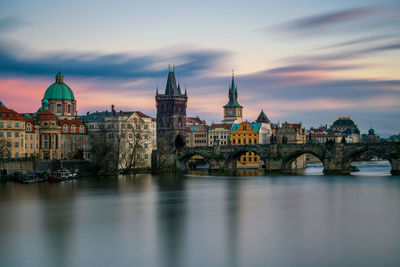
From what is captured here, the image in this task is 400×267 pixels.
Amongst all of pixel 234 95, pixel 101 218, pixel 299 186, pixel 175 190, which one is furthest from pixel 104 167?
pixel 234 95

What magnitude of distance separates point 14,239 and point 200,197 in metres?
24.8

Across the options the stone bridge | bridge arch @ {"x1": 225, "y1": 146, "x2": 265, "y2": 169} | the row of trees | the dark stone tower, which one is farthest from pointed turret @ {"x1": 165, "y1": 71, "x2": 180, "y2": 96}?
bridge arch @ {"x1": 225, "y1": 146, "x2": 265, "y2": 169}

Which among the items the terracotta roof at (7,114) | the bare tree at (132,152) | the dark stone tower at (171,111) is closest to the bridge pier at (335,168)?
the bare tree at (132,152)

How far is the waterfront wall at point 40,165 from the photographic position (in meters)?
78.8

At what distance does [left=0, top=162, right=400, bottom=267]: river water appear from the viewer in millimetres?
30812

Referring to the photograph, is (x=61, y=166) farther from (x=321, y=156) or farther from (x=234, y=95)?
(x=234, y=95)

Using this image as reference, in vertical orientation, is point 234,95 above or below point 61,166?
above

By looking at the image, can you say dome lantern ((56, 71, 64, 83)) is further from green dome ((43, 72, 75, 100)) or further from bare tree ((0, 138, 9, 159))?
bare tree ((0, 138, 9, 159))

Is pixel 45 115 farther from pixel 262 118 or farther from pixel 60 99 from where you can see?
pixel 262 118

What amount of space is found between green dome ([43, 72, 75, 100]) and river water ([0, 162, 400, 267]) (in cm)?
5994

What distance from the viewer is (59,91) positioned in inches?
4820

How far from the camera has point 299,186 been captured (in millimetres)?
69000

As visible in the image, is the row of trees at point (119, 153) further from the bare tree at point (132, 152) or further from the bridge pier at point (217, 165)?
the bridge pier at point (217, 165)

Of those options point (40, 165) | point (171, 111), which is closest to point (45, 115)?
point (40, 165)
